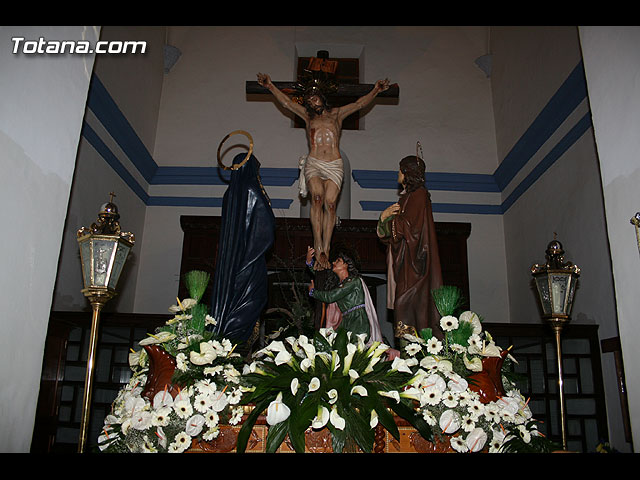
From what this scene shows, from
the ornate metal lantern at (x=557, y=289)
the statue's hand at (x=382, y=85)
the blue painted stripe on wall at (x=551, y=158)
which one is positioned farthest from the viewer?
the blue painted stripe on wall at (x=551, y=158)

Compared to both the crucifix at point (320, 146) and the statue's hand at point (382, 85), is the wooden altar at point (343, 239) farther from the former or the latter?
the statue's hand at point (382, 85)

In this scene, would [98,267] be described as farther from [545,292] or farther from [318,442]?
[545,292]

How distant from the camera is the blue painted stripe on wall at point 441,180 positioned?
9938 mm

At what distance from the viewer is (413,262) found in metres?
4.38

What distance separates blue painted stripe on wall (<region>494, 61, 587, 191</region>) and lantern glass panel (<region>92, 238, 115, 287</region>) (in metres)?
5.93

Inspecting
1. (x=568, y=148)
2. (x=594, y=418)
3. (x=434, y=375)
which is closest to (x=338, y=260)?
(x=434, y=375)

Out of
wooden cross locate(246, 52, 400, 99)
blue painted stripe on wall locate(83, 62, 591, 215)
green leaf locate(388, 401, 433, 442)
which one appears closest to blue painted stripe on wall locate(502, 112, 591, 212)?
blue painted stripe on wall locate(83, 62, 591, 215)

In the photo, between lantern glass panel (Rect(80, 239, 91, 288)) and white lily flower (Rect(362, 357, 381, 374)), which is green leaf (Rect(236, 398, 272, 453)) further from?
lantern glass panel (Rect(80, 239, 91, 288))

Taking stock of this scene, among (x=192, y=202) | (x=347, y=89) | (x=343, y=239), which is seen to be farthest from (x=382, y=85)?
(x=192, y=202)

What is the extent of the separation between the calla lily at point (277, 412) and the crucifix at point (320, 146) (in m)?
2.02

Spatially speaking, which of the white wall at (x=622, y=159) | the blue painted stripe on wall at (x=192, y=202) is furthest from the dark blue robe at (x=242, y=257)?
the blue painted stripe on wall at (x=192, y=202)

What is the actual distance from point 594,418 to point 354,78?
23.7 ft

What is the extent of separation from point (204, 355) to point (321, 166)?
8.92ft
